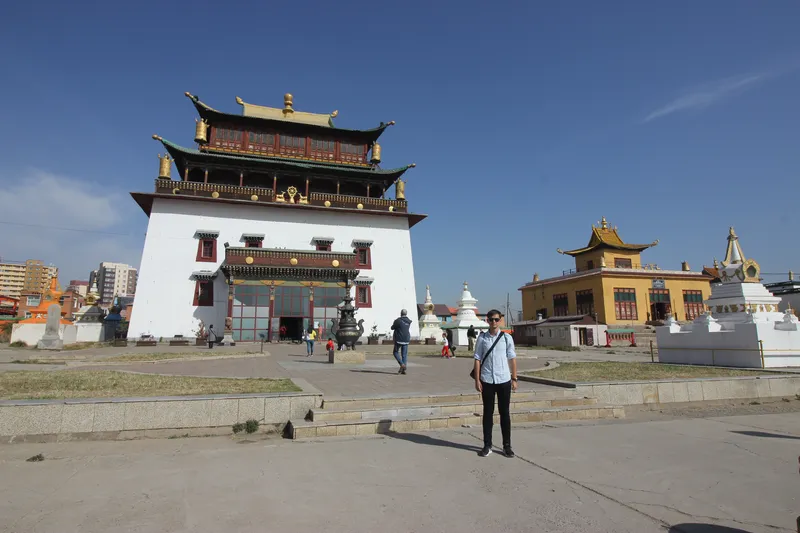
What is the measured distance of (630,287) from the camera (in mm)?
44906

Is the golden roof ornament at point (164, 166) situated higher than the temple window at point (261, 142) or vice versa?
the temple window at point (261, 142)

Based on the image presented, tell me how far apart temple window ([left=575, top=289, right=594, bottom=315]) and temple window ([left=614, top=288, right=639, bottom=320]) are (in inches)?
90.1

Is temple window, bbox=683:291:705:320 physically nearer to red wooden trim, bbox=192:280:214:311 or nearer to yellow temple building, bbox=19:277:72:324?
red wooden trim, bbox=192:280:214:311

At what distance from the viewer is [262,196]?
3325cm

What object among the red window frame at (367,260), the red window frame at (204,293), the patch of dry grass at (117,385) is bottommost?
the patch of dry grass at (117,385)

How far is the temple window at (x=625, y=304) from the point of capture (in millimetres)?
43938

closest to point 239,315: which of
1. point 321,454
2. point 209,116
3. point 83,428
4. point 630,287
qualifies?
point 209,116

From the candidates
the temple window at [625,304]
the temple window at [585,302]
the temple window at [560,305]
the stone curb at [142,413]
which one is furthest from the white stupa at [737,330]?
the temple window at [560,305]

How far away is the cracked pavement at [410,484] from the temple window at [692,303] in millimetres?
47517

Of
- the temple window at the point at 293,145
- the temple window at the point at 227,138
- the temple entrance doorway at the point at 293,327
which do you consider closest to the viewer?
the temple entrance doorway at the point at 293,327

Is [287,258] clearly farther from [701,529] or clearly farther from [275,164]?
[701,529]

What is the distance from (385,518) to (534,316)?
5593 centimetres

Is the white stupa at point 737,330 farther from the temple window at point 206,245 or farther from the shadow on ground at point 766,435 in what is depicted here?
the temple window at point 206,245

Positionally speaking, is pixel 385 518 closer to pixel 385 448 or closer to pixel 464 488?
pixel 464 488
